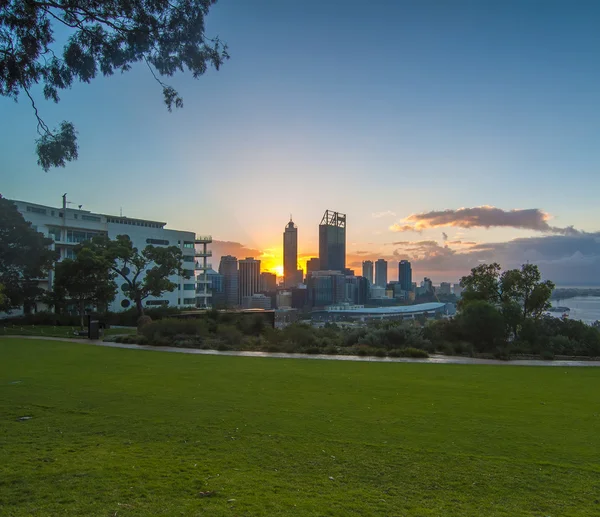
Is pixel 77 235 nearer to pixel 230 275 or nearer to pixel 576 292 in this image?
pixel 230 275

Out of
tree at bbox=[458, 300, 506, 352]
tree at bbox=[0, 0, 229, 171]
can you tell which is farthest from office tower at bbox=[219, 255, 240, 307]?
tree at bbox=[0, 0, 229, 171]

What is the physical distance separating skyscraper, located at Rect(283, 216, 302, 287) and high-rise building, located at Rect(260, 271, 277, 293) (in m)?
17.5

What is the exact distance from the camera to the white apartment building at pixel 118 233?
1921 inches

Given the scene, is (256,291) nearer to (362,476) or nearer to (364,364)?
(364,364)

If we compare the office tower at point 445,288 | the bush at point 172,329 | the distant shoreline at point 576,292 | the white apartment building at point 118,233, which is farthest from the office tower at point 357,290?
the bush at point 172,329

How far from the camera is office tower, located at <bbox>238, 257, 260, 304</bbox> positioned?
97.8 metres

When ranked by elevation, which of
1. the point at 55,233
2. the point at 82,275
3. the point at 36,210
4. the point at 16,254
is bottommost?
the point at 82,275

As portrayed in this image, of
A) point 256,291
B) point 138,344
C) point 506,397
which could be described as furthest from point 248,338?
point 256,291

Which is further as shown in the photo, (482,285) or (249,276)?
(249,276)

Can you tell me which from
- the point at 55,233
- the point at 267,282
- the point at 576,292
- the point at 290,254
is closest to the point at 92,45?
the point at 55,233

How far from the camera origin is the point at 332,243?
5349 inches

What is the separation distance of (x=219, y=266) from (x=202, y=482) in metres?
97.6

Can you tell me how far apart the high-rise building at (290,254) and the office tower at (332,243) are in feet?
25.8

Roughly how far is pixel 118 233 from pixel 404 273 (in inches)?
2728
